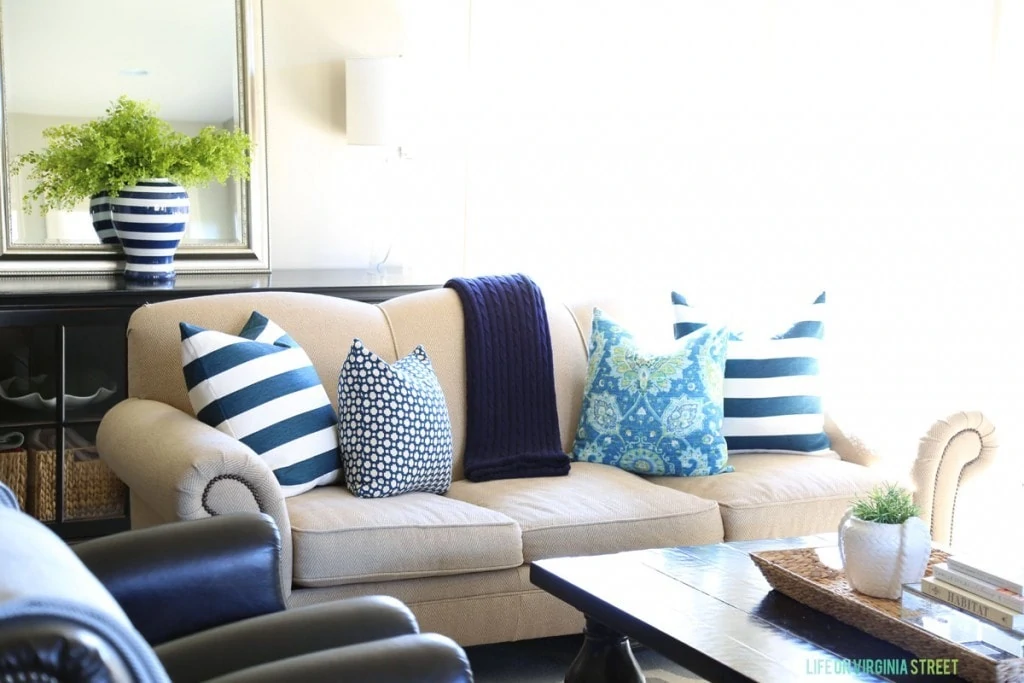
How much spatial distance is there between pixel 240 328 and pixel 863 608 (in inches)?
66.8

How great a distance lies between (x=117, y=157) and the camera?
347cm

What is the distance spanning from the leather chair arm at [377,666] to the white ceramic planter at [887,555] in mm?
876

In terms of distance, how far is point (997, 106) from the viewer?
10.9ft

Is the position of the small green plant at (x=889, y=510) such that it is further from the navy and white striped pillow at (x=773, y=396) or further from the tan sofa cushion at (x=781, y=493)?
the navy and white striped pillow at (x=773, y=396)

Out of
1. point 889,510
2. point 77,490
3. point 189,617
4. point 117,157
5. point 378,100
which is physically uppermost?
point 378,100

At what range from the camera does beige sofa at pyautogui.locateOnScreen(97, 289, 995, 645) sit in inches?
94.6

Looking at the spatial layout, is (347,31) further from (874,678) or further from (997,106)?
(874,678)

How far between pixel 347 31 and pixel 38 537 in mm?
3276

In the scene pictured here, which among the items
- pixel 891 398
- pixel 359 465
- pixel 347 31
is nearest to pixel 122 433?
pixel 359 465

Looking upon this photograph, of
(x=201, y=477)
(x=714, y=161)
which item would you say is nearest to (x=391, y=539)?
(x=201, y=477)

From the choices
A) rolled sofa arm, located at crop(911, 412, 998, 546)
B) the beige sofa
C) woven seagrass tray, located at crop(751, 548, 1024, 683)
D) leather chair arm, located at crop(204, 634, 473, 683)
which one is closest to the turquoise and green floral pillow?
the beige sofa

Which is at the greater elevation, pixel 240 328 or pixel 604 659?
pixel 240 328

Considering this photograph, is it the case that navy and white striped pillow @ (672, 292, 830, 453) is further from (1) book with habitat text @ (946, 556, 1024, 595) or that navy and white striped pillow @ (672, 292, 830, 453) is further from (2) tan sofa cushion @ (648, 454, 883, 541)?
(1) book with habitat text @ (946, 556, 1024, 595)

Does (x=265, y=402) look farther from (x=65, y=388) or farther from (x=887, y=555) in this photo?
(x=887, y=555)
